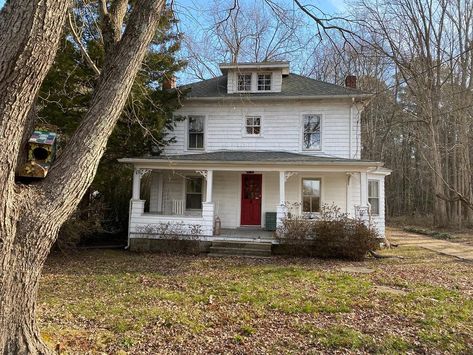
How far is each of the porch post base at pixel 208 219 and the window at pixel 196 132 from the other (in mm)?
3432

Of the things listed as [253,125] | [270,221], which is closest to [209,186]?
[270,221]

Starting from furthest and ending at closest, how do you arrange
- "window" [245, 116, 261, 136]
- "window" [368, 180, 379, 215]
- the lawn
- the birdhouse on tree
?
1. "window" [245, 116, 261, 136]
2. "window" [368, 180, 379, 215]
3. the lawn
4. the birdhouse on tree

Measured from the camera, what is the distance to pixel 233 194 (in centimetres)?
1404

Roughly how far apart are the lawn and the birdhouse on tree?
6.56 feet

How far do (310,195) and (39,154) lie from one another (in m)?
11.4

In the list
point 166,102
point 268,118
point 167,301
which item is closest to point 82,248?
point 166,102

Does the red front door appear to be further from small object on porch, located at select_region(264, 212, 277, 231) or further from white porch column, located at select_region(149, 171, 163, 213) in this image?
white porch column, located at select_region(149, 171, 163, 213)

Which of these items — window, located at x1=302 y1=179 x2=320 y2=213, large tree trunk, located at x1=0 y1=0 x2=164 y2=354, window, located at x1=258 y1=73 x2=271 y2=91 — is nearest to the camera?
large tree trunk, located at x1=0 y1=0 x2=164 y2=354

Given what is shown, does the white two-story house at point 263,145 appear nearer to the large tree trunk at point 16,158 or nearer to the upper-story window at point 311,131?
the upper-story window at point 311,131

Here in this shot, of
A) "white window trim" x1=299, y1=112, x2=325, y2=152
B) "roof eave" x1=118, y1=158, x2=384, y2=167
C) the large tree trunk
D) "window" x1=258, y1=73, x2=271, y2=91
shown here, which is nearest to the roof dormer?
"window" x1=258, y1=73, x2=271, y2=91

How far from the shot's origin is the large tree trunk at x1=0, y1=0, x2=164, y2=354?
2.61 meters

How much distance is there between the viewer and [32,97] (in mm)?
2766

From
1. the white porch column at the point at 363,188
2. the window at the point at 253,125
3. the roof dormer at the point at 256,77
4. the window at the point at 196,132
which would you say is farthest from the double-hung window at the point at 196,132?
the white porch column at the point at 363,188

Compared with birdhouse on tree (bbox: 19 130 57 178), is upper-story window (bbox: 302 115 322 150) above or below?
above
